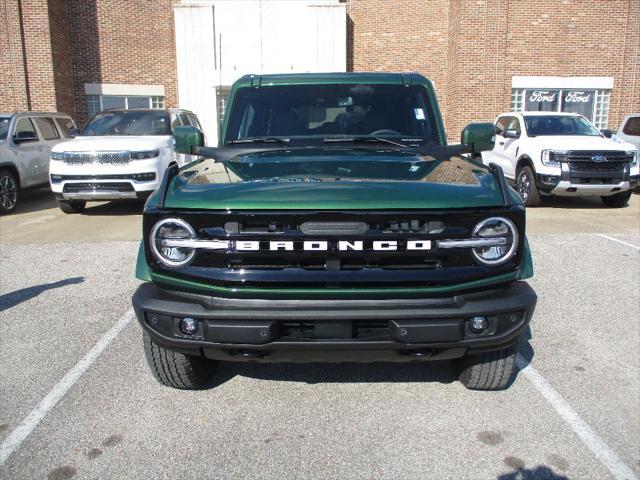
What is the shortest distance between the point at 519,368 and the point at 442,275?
1.49m

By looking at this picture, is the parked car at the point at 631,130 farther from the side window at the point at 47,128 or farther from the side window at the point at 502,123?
the side window at the point at 47,128

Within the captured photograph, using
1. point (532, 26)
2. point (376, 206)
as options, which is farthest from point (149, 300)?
point (532, 26)

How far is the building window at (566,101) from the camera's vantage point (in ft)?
65.4

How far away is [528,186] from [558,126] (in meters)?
1.67

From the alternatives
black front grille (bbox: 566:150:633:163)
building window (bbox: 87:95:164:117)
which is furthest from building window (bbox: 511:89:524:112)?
building window (bbox: 87:95:164:117)

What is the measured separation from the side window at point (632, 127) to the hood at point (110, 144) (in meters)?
10.7

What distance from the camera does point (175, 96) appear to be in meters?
20.2

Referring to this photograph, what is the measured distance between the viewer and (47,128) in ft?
38.7

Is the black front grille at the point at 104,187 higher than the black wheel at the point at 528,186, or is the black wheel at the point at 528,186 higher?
the black front grille at the point at 104,187

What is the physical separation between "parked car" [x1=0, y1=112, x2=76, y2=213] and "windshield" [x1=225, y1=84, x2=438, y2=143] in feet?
24.6

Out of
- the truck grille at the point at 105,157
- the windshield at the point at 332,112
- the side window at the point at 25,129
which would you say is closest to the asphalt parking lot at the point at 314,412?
the windshield at the point at 332,112

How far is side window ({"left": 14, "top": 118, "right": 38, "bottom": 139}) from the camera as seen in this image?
1071cm

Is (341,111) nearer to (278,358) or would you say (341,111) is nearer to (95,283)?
(278,358)

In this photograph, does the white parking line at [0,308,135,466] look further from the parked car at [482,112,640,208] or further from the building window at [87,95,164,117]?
the building window at [87,95,164,117]
